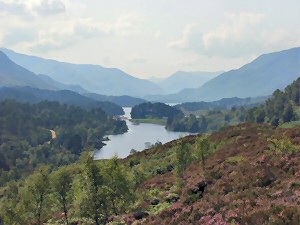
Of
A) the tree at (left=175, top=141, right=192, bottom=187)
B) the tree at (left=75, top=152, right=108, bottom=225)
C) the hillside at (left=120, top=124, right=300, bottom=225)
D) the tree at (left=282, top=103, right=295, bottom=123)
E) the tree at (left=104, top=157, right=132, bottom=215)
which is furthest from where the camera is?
the tree at (left=282, top=103, right=295, bottom=123)

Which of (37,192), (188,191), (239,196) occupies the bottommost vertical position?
(37,192)

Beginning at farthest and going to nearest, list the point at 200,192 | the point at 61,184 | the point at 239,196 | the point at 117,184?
1. the point at 61,184
2. the point at 117,184
3. the point at 200,192
4. the point at 239,196

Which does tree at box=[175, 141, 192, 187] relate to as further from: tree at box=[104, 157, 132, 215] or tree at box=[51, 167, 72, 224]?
tree at box=[51, 167, 72, 224]

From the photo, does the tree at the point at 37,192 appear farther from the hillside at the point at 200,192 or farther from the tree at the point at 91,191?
the tree at the point at 91,191

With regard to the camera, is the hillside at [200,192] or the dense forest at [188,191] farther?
the dense forest at [188,191]

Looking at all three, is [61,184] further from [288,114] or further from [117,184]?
[288,114]

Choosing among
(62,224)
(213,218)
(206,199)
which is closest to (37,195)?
(62,224)

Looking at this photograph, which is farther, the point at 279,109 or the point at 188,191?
the point at 279,109

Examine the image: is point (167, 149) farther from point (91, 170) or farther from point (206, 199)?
point (206, 199)

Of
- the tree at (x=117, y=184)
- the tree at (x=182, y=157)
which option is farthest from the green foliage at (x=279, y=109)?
the tree at (x=117, y=184)

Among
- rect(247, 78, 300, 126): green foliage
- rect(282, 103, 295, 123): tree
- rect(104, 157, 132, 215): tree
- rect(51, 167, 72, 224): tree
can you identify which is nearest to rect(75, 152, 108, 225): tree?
rect(104, 157, 132, 215): tree

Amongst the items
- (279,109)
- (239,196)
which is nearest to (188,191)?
(239,196)

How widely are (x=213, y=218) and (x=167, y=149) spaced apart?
160ft

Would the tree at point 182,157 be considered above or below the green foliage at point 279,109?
below
